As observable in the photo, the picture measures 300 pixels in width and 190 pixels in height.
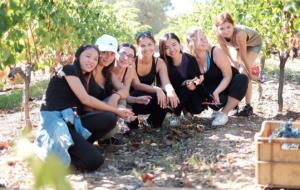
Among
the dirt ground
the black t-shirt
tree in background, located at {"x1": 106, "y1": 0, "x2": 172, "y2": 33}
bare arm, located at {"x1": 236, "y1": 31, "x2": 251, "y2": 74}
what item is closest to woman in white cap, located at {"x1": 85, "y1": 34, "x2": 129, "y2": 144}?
the black t-shirt

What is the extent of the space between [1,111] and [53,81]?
6794 mm

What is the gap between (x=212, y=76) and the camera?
5.18 metres

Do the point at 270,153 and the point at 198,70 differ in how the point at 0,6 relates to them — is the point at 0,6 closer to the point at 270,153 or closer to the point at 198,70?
the point at 270,153

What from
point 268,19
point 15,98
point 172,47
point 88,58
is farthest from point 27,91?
point 15,98

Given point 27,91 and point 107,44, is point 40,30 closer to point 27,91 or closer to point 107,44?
point 27,91

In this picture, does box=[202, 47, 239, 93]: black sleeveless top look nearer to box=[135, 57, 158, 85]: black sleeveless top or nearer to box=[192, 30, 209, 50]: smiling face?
box=[192, 30, 209, 50]: smiling face

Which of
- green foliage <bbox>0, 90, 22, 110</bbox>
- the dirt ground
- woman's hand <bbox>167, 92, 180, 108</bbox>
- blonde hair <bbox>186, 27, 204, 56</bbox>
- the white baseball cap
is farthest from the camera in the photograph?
green foliage <bbox>0, 90, 22, 110</bbox>

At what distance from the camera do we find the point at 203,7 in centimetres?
1177

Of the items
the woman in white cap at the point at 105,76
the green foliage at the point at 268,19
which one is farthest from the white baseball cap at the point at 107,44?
the green foliage at the point at 268,19

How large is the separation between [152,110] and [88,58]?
1.43m

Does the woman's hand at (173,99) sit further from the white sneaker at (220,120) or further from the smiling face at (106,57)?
the smiling face at (106,57)

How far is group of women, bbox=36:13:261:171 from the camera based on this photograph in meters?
3.77

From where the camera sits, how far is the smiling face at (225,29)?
17.1 feet

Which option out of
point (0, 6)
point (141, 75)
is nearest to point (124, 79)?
point (141, 75)
